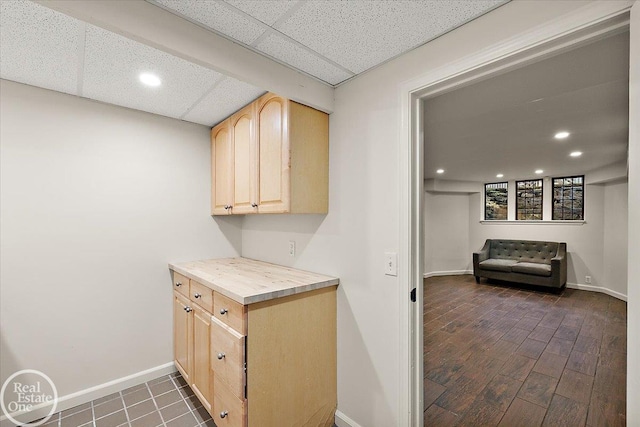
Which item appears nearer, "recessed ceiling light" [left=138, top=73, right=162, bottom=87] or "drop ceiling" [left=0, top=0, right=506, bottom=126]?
"drop ceiling" [left=0, top=0, right=506, bottom=126]

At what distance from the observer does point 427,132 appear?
308cm

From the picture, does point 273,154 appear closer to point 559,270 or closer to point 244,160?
point 244,160

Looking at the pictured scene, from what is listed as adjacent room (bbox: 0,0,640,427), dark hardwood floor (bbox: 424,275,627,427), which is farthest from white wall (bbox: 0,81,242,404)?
dark hardwood floor (bbox: 424,275,627,427)

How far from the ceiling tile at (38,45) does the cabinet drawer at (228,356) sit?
5.45ft

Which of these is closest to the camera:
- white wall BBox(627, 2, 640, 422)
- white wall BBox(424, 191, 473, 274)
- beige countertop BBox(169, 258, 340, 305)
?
white wall BBox(627, 2, 640, 422)

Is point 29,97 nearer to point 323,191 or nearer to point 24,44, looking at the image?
point 24,44

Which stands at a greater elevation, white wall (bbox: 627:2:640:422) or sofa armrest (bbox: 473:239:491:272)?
white wall (bbox: 627:2:640:422)

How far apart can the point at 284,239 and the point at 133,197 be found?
4.17 feet

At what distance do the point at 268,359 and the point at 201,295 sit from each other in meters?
0.70

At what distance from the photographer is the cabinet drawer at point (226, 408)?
1467 mm

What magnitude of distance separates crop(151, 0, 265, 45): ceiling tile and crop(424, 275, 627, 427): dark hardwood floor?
2667mm

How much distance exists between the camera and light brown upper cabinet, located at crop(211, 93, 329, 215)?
1764 mm

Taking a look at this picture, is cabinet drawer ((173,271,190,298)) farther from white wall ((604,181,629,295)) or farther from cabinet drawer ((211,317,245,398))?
white wall ((604,181,629,295))

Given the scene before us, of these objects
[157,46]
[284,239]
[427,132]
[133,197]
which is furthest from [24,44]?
[427,132]
